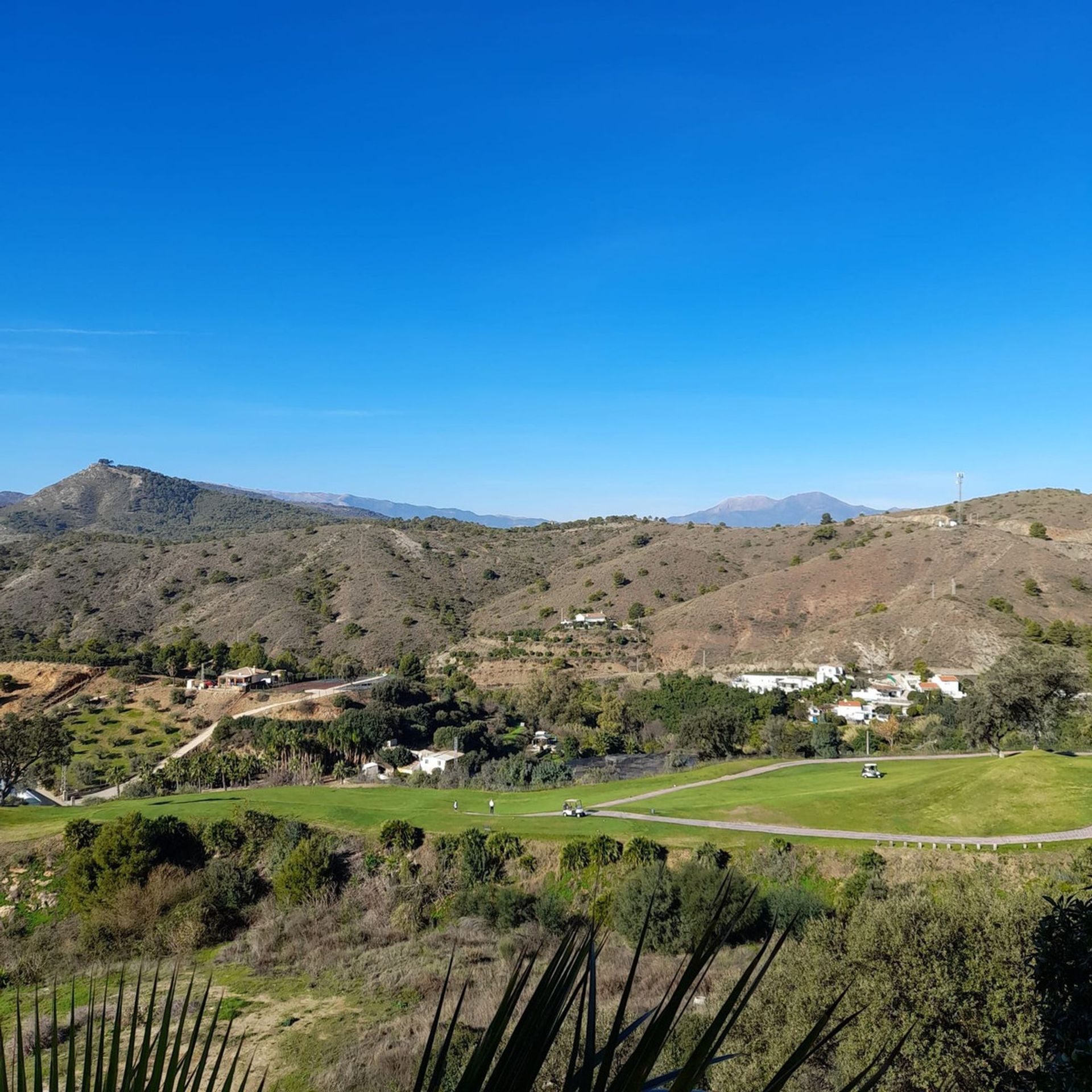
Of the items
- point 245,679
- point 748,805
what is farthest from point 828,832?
point 245,679

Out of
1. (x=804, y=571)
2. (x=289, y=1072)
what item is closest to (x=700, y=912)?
(x=289, y=1072)

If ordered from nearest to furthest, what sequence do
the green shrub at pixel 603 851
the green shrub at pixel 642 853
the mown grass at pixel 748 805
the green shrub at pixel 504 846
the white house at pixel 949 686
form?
1. the green shrub at pixel 642 853
2. the green shrub at pixel 603 851
3. the mown grass at pixel 748 805
4. the green shrub at pixel 504 846
5. the white house at pixel 949 686

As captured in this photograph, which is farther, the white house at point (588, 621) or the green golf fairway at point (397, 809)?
the white house at point (588, 621)

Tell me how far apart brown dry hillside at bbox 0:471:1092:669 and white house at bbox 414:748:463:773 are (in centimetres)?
2523

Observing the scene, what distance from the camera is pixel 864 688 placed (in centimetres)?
5744

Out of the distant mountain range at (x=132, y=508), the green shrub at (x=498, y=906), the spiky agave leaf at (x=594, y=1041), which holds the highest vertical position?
the distant mountain range at (x=132, y=508)

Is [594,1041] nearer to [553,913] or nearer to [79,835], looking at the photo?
[553,913]

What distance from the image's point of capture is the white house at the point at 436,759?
4522 cm

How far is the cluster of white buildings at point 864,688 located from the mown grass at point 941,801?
20190 mm

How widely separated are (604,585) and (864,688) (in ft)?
125

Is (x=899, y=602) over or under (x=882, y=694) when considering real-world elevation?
over

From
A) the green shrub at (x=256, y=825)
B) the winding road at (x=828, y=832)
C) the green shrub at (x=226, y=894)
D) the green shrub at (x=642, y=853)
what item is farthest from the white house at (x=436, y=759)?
the green shrub at (x=642, y=853)

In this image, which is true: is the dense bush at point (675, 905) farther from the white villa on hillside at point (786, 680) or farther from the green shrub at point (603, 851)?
the white villa on hillside at point (786, 680)

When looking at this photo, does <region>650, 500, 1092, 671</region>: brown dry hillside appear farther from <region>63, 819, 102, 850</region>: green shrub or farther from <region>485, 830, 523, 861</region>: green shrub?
<region>63, 819, 102, 850</region>: green shrub
